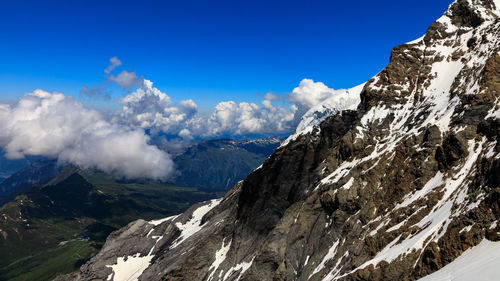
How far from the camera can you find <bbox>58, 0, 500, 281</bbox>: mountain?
139 feet

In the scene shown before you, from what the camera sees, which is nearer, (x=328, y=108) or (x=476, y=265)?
(x=476, y=265)

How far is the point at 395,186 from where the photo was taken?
2606 inches

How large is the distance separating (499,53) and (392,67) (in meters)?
32.8

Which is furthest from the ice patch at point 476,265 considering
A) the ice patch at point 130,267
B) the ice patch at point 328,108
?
the ice patch at point 130,267

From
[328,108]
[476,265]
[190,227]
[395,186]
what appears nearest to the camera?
[476,265]

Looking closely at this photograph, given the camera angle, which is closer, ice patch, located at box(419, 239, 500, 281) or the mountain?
ice patch, located at box(419, 239, 500, 281)

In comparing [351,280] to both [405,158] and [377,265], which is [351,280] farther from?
[405,158]

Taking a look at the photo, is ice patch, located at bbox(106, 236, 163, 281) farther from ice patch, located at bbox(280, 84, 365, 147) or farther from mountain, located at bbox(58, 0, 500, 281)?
ice patch, located at bbox(280, 84, 365, 147)

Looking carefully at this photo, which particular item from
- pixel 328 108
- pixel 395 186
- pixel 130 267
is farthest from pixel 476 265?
pixel 130 267

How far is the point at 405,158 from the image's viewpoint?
68438mm

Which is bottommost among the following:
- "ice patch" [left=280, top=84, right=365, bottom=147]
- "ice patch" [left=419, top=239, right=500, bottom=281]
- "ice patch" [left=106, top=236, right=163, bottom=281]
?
"ice patch" [left=419, top=239, right=500, bottom=281]

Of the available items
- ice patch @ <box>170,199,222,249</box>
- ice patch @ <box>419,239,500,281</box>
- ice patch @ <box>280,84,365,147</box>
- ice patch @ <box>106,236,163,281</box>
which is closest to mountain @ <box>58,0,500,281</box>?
ice patch @ <box>419,239,500,281</box>

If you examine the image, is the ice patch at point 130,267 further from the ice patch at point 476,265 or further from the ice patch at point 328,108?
the ice patch at point 476,265

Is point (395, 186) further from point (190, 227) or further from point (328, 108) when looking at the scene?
point (190, 227)
